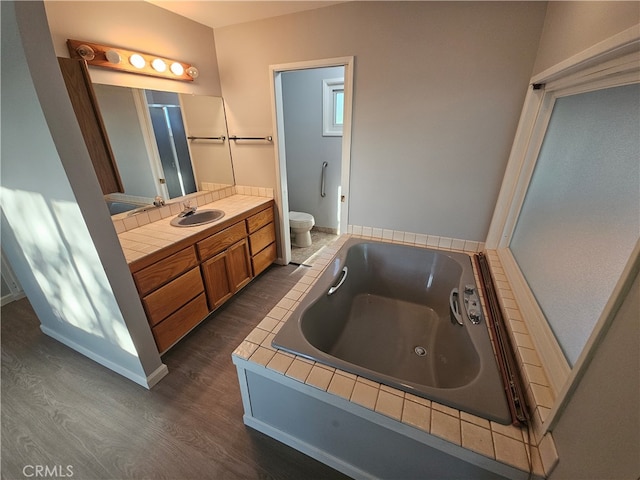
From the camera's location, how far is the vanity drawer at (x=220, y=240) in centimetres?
196

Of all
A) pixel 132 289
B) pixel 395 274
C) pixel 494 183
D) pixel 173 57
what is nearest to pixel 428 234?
pixel 395 274

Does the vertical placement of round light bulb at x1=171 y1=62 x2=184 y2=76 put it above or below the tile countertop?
above

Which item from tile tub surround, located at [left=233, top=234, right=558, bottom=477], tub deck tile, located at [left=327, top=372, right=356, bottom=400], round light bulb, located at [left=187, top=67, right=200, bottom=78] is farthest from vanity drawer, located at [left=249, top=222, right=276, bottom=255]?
tub deck tile, located at [left=327, top=372, right=356, bottom=400]

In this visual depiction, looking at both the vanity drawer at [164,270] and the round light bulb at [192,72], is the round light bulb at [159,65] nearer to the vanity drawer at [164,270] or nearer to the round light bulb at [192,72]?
the round light bulb at [192,72]

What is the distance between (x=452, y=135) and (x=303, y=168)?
224 centimetres

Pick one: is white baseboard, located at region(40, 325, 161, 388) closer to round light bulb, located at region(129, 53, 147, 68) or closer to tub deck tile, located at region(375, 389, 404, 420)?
tub deck tile, located at region(375, 389, 404, 420)

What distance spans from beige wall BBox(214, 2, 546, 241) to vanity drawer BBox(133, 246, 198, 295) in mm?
1398

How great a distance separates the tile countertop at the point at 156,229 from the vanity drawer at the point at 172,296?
0.89 feet

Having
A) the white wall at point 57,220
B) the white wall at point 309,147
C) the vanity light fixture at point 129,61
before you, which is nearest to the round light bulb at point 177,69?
the vanity light fixture at point 129,61

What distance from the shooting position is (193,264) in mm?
1895

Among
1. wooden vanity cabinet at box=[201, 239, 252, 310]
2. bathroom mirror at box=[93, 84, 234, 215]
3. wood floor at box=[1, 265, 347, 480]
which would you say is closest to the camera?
wood floor at box=[1, 265, 347, 480]

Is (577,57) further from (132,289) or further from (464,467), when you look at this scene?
(132,289)

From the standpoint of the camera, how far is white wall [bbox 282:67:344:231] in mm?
3244

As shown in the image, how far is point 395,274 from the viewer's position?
→ 7.17 feet
